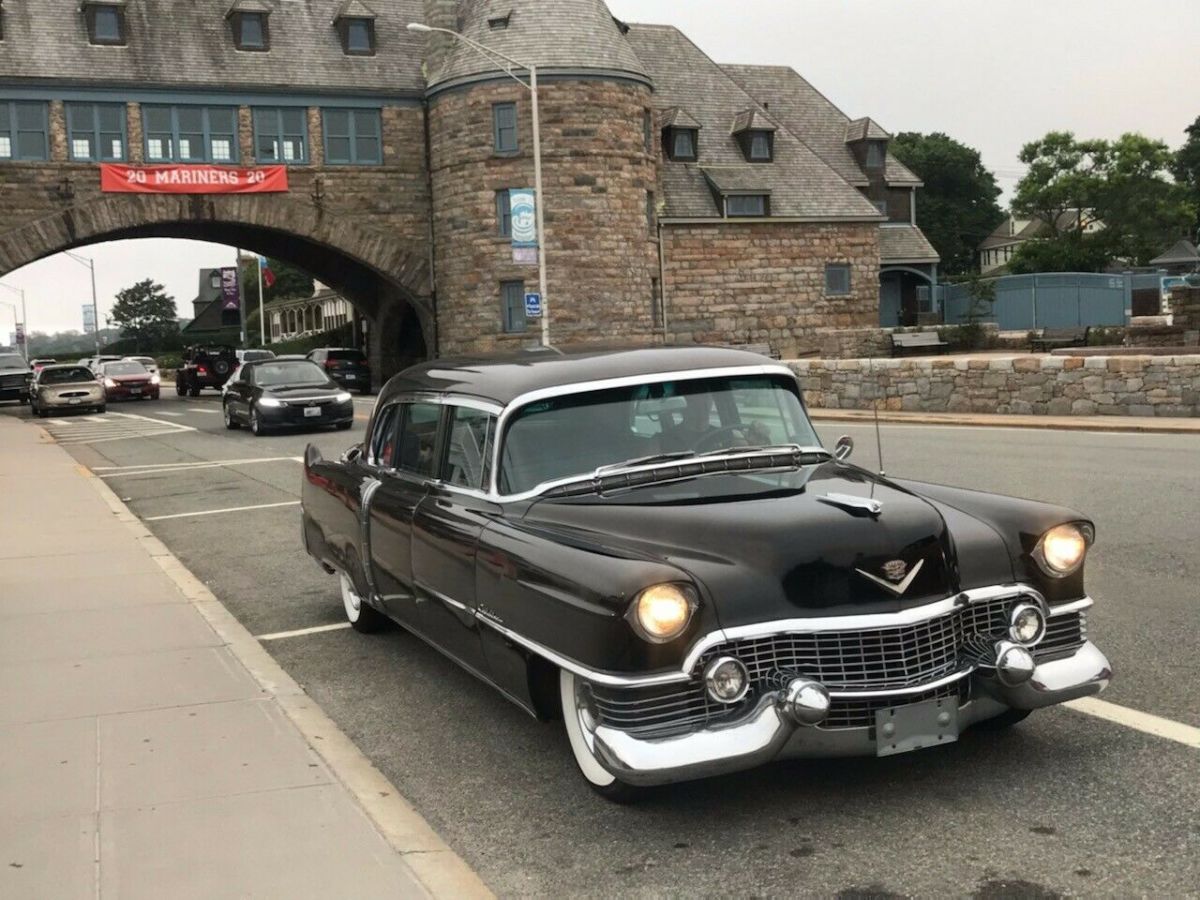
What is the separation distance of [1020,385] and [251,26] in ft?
96.9

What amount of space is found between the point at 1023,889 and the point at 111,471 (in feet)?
56.9

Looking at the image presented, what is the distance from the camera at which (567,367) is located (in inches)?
214

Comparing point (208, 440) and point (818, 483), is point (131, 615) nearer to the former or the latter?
point (818, 483)

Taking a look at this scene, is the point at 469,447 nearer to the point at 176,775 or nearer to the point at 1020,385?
the point at 176,775

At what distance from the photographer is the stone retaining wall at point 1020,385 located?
60.7ft

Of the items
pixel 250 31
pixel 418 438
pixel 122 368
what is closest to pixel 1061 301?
pixel 250 31

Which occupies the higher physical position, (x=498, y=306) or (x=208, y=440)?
(x=498, y=306)

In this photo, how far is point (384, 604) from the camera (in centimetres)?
639

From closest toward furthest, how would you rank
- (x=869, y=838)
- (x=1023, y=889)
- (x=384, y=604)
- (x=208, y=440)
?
(x=1023, y=889) → (x=869, y=838) → (x=384, y=604) → (x=208, y=440)

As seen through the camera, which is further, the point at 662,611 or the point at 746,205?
the point at 746,205

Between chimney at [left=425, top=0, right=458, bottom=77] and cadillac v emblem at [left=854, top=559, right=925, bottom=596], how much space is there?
39661mm

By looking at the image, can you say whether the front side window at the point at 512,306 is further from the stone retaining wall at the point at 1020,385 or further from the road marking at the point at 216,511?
the road marking at the point at 216,511

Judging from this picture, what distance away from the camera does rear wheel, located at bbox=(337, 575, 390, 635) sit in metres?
7.22

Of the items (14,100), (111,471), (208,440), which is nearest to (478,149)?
(14,100)
